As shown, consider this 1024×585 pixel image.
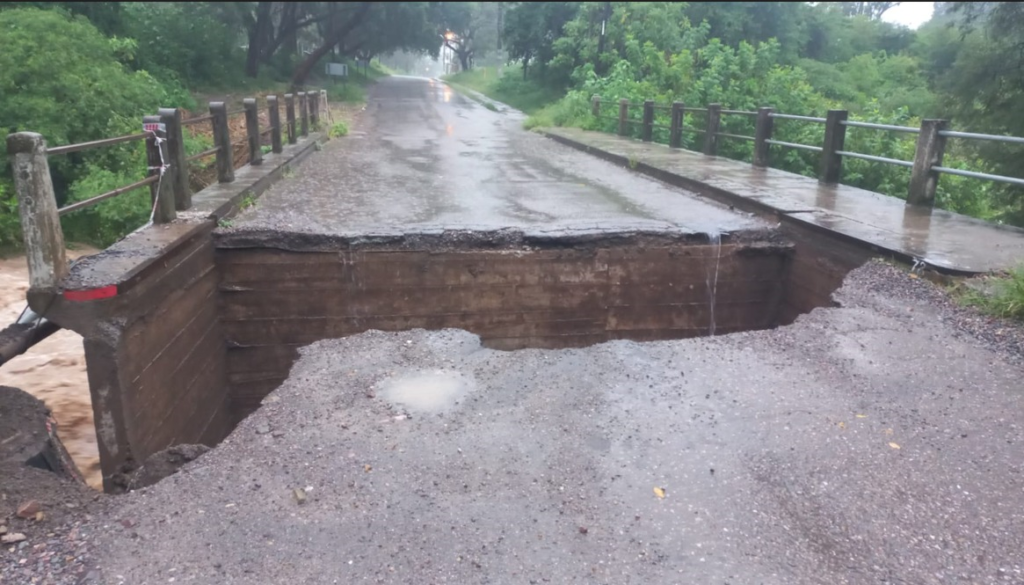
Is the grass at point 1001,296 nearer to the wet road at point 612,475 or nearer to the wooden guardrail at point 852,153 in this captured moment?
the wet road at point 612,475

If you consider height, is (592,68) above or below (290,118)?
above

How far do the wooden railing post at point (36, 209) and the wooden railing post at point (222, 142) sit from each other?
4.22 meters

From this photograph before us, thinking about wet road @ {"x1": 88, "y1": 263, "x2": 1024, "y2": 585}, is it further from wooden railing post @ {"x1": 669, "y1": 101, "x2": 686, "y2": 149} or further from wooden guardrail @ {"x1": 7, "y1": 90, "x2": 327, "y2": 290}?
wooden railing post @ {"x1": 669, "y1": 101, "x2": 686, "y2": 149}

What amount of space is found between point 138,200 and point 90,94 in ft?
9.84

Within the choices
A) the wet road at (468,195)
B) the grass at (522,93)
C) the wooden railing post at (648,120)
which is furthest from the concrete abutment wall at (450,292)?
the grass at (522,93)

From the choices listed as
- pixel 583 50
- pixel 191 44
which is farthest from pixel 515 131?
pixel 191 44

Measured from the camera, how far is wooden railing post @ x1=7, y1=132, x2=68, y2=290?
188 inches

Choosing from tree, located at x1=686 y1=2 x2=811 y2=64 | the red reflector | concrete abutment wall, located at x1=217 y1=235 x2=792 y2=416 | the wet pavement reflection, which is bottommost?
concrete abutment wall, located at x1=217 y1=235 x2=792 y2=416

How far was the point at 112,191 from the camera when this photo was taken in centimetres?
591

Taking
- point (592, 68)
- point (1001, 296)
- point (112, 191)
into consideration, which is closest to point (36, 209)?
point (112, 191)

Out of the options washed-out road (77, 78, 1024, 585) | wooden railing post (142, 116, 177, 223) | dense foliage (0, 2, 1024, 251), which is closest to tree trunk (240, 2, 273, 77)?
dense foliage (0, 2, 1024, 251)

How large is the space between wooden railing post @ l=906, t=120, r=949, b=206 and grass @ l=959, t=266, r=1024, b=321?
318 centimetres

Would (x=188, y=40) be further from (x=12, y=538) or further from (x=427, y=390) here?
(x=12, y=538)

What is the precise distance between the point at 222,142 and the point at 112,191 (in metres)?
3.37
